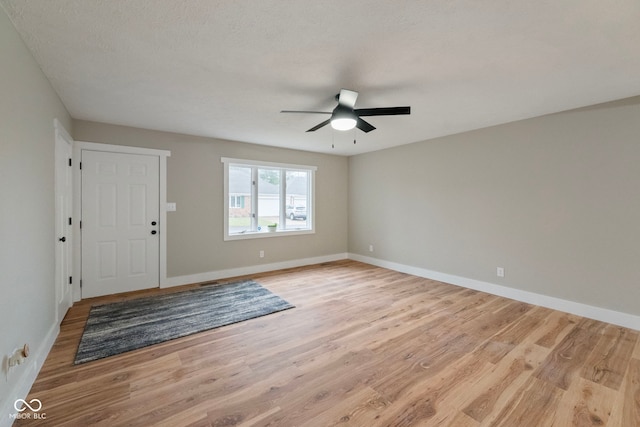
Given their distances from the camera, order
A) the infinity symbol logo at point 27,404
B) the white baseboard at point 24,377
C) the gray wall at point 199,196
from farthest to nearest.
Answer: the gray wall at point 199,196, the infinity symbol logo at point 27,404, the white baseboard at point 24,377

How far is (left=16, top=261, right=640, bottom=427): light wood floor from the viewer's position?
5.69ft

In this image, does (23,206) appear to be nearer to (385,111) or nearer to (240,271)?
(385,111)

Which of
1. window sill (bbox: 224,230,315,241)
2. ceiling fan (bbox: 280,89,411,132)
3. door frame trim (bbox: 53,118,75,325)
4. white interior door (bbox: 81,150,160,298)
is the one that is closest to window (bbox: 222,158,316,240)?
window sill (bbox: 224,230,315,241)

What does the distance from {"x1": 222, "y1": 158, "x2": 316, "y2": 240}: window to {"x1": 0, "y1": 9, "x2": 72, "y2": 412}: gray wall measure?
252 cm

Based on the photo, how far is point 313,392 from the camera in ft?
6.36

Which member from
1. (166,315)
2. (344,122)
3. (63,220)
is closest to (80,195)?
(63,220)

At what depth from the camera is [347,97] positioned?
262cm

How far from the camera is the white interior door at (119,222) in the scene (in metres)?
3.79

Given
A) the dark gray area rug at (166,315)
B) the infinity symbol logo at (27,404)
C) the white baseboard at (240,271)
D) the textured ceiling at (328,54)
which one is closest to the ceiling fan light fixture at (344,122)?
the textured ceiling at (328,54)

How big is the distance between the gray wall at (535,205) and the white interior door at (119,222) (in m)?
4.24

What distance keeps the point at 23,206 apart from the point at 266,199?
367cm

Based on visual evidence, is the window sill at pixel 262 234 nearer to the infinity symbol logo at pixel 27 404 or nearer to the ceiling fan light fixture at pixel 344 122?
the ceiling fan light fixture at pixel 344 122

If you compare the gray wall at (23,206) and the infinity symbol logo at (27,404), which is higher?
the gray wall at (23,206)

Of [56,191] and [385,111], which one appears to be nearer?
[385,111]
